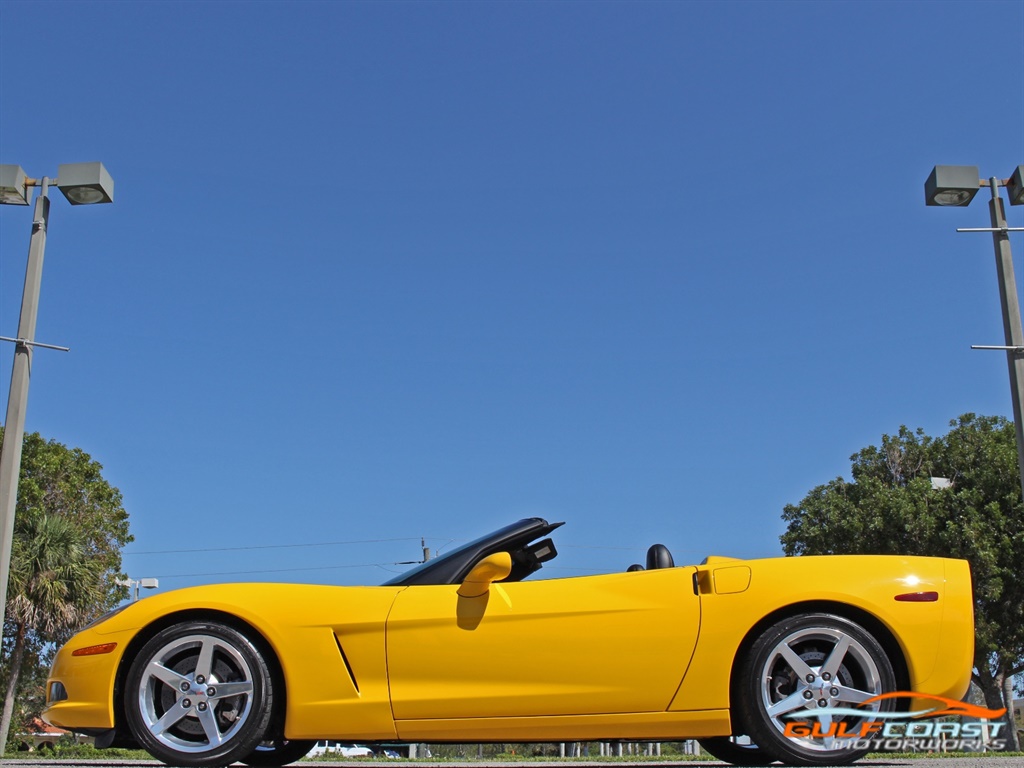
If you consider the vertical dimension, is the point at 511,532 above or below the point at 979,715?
above

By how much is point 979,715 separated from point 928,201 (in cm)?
681

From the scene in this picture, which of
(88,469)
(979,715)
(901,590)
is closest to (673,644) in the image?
(901,590)

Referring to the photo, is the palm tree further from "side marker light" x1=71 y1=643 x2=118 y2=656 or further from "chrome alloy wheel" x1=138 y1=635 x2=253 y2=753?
"chrome alloy wheel" x1=138 y1=635 x2=253 y2=753

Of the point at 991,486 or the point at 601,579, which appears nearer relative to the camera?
the point at 601,579

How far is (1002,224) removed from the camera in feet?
31.5

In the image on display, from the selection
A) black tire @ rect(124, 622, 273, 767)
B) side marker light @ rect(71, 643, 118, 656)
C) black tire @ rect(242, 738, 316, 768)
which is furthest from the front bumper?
black tire @ rect(242, 738, 316, 768)

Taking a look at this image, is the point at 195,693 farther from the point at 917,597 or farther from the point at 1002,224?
the point at 1002,224

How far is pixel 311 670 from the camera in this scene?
160 inches

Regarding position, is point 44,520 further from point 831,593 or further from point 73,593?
point 831,593

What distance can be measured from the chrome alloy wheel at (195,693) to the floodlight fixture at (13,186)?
7055 millimetres

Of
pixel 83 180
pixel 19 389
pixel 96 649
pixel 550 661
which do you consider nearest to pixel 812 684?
pixel 550 661

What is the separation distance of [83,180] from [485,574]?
7.39 m

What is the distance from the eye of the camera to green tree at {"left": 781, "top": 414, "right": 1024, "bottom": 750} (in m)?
21.1

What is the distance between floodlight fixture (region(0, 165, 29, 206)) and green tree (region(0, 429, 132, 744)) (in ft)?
23.2
